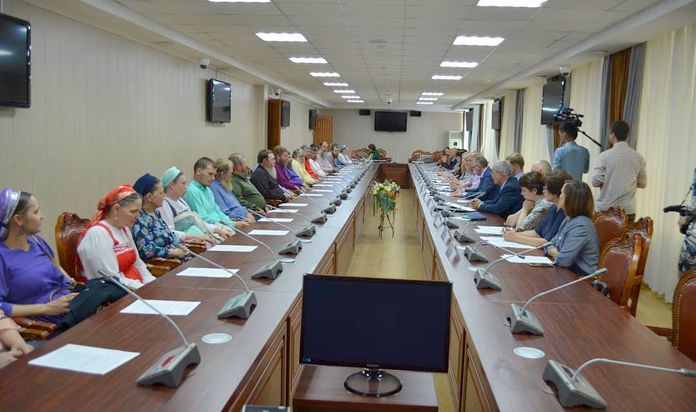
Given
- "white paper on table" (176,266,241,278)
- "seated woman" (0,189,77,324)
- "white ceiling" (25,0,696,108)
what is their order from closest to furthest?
1. "seated woman" (0,189,77,324)
2. "white paper on table" (176,266,241,278)
3. "white ceiling" (25,0,696,108)

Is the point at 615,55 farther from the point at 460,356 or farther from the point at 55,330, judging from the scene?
the point at 55,330

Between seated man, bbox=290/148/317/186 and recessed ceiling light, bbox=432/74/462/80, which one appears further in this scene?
recessed ceiling light, bbox=432/74/462/80

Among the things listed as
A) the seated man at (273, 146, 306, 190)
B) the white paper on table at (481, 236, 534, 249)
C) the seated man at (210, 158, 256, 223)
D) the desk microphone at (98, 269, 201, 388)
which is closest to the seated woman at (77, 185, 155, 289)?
the desk microphone at (98, 269, 201, 388)

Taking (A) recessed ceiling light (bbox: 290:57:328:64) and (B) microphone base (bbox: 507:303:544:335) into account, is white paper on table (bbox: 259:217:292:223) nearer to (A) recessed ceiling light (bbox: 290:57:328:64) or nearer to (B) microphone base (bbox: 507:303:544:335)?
(B) microphone base (bbox: 507:303:544:335)

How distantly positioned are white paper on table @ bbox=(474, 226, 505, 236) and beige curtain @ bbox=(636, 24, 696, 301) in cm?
178

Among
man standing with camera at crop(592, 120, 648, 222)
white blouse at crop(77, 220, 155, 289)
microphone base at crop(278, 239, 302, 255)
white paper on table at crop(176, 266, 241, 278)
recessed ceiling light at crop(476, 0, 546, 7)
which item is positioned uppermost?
recessed ceiling light at crop(476, 0, 546, 7)

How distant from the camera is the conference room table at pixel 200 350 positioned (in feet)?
5.16

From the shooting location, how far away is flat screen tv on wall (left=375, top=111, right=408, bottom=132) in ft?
72.9

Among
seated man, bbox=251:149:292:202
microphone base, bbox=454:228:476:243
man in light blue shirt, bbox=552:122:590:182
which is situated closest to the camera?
microphone base, bbox=454:228:476:243

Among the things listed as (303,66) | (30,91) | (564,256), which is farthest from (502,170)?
(303,66)

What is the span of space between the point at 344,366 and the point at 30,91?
13.6ft

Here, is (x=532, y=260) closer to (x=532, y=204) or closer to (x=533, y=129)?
(x=532, y=204)

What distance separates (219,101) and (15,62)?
17.3 feet

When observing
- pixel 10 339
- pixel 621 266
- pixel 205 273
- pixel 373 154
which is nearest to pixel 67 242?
pixel 205 273
